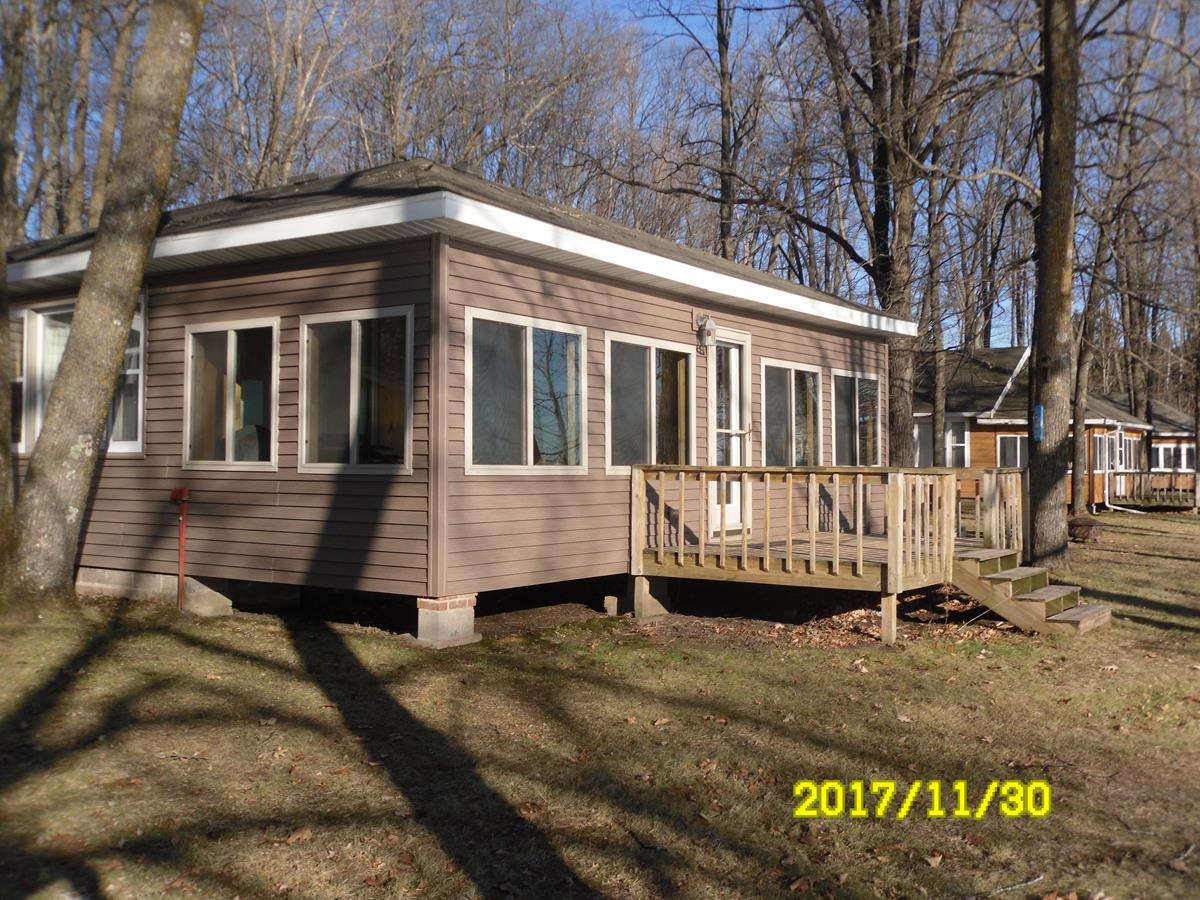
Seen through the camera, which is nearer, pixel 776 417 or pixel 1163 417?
pixel 776 417

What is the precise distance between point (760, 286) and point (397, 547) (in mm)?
5204

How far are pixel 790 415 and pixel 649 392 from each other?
268 cm

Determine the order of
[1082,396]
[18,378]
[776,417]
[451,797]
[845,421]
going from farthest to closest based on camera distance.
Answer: [1082,396] < [845,421] < [776,417] < [18,378] < [451,797]

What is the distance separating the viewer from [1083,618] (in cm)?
902

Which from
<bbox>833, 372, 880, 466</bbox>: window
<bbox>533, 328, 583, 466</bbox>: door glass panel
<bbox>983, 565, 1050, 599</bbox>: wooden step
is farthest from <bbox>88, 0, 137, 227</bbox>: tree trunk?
<bbox>983, 565, 1050, 599</bbox>: wooden step

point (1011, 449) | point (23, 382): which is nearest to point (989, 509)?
point (23, 382)

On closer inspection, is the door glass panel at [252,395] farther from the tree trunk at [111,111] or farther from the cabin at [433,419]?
the tree trunk at [111,111]

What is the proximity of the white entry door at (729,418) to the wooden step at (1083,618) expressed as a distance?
11.5ft

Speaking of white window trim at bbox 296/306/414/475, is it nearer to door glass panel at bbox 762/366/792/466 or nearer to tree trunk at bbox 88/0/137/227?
door glass panel at bbox 762/366/792/466

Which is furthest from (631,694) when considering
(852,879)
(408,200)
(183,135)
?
(183,135)

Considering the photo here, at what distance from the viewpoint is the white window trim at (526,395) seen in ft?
27.8

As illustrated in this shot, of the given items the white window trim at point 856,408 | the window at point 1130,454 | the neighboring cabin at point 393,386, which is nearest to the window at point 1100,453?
the window at point 1130,454

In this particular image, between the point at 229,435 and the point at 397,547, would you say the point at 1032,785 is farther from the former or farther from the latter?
the point at 229,435

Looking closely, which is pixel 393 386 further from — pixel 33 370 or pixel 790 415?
pixel 790 415
